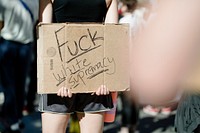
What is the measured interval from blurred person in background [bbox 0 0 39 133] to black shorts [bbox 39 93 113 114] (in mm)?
1459

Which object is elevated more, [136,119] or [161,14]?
[161,14]

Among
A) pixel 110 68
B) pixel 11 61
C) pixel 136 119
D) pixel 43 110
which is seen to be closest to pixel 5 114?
pixel 11 61

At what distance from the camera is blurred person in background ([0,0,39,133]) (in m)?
4.11

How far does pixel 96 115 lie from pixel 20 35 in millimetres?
1683

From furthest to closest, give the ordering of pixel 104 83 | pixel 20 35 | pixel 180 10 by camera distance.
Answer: pixel 20 35, pixel 104 83, pixel 180 10

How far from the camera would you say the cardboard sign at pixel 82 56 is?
2.58 metres

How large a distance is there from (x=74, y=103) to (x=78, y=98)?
4 cm

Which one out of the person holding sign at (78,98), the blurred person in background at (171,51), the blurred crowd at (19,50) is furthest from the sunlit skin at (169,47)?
the blurred crowd at (19,50)

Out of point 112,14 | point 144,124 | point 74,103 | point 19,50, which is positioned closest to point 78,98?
point 74,103

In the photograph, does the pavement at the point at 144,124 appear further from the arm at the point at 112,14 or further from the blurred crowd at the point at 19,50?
the arm at the point at 112,14

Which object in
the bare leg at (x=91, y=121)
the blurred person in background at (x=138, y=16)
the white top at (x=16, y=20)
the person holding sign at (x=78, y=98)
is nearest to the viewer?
the person holding sign at (x=78, y=98)

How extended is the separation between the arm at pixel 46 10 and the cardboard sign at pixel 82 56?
18cm

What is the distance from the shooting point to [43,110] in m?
2.78

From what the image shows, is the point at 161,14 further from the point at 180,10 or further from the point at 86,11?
the point at 86,11
